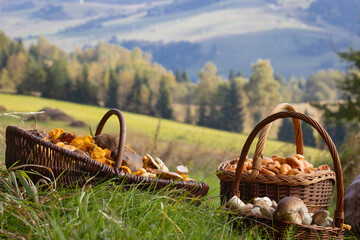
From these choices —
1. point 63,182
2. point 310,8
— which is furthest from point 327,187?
point 310,8

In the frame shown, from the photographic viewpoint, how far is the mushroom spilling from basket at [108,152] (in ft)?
8.14

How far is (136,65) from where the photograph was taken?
1522 inches

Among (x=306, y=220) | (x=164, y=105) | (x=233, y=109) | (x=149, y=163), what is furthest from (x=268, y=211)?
(x=233, y=109)

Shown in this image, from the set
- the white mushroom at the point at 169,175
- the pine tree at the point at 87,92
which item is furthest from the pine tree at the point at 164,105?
the white mushroom at the point at 169,175

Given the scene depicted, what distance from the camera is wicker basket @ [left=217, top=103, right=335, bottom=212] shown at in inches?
99.3

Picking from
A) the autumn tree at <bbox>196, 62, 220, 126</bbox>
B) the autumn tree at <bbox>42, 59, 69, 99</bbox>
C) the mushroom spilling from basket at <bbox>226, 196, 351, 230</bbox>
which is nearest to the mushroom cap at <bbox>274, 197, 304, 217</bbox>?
the mushroom spilling from basket at <bbox>226, 196, 351, 230</bbox>

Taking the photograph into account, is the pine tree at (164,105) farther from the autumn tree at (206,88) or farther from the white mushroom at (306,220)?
the white mushroom at (306,220)

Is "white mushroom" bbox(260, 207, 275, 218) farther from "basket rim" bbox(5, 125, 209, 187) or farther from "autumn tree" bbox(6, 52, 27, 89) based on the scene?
"autumn tree" bbox(6, 52, 27, 89)

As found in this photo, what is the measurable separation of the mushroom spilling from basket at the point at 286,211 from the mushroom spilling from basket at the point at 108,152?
42 cm

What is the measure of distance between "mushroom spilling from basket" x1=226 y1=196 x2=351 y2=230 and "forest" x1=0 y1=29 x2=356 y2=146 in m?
16.4

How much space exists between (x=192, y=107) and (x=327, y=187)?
27.5 metres

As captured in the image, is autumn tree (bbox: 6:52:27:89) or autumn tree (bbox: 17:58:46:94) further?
autumn tree (bbox: 6:52:27:89)

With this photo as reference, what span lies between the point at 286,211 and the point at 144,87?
25.8 metres

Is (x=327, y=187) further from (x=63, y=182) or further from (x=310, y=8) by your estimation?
(x=310, y=8)
